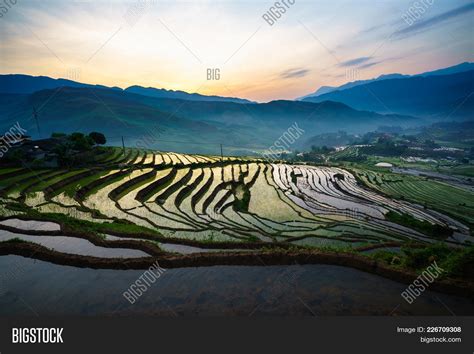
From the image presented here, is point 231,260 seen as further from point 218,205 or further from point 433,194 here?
point 433,194

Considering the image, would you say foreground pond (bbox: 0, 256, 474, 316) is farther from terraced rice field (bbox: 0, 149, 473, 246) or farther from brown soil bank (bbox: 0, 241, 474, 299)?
terraced rice field (bbox: 0, 149, 473, 246)

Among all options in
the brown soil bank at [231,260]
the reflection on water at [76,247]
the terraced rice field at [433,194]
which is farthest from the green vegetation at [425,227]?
the reflection on water at [76,247]

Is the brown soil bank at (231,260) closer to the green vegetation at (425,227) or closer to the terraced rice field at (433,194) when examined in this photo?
the green vegetation at (425,227)

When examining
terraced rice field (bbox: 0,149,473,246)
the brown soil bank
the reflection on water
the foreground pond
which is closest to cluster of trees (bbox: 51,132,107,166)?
terraced rice field (bbox: 0,149,473,246)

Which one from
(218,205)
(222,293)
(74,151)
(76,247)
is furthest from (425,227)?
(74,151)

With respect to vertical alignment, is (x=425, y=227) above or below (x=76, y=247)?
below

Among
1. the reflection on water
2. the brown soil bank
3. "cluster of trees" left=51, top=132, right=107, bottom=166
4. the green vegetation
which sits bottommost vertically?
the green vegetation
